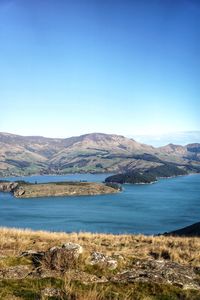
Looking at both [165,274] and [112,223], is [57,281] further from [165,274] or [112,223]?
[112,223]

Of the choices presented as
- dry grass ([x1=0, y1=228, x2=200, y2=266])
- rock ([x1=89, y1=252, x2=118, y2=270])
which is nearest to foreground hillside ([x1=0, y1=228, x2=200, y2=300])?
rock ([x1=89, y1=252, x2=118, y2=270])

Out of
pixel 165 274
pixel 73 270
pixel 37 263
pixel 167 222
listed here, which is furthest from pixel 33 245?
pixel 167 222

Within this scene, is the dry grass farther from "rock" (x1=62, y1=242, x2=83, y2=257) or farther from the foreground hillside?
"rock" (x1=62, y1=242, x2=83, y2=257)

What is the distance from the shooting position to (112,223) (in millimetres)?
168125

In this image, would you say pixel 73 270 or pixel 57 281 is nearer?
pixel 57 281

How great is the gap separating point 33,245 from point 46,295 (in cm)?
945

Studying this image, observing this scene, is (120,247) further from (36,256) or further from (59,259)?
(59,259)

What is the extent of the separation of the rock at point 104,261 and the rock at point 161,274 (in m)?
0.64

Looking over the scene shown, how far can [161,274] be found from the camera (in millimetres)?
14102

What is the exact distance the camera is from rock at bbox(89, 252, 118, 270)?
14.9 metres

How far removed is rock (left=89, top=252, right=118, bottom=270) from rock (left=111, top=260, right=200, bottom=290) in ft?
2.10

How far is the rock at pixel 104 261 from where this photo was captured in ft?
48.8

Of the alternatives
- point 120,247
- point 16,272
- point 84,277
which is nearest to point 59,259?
point 84,277

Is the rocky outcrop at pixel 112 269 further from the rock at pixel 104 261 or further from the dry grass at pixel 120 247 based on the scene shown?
the dry grass at pixel 120 247
